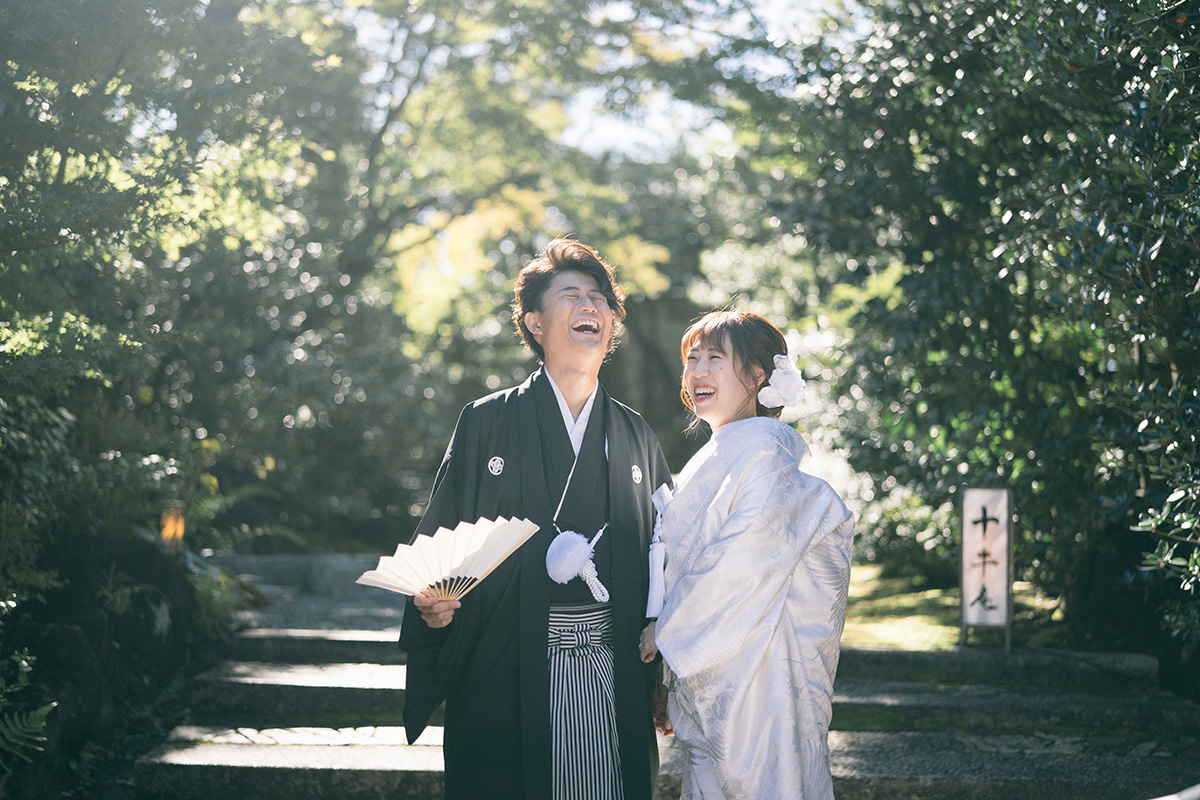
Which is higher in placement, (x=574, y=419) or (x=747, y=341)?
(x=747, y=341)

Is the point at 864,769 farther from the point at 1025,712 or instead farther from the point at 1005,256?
the point at 1005,256

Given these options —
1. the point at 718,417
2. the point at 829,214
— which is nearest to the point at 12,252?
the point at 718,417

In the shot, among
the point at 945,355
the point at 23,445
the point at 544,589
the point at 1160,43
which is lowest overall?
the point at 544,589

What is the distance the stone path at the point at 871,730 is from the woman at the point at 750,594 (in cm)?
144

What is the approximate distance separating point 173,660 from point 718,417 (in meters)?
3.94

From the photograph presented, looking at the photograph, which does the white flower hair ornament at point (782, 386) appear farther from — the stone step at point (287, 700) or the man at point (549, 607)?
the stone step at point (287, 700)

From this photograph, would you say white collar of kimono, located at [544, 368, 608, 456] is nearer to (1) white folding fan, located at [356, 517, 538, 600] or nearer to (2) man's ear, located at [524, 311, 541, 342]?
(2) man's ear, located at [524, 311, 541, 342]

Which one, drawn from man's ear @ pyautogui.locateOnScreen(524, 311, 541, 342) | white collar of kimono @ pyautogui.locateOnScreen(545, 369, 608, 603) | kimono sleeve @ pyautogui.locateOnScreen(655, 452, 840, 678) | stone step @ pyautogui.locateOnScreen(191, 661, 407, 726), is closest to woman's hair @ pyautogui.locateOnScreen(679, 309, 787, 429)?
kimono sleeve @ pyautogui.locateOnScreen(655, 452, 840, 678)

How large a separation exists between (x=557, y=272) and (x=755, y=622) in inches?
48.3

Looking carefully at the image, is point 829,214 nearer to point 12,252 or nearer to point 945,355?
point 945,355

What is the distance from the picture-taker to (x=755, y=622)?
102 inches

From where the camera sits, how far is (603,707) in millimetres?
2758

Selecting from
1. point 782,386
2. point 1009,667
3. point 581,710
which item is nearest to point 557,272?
point 782,386

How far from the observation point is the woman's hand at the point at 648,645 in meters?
2.76
